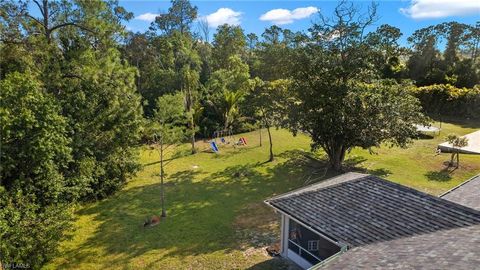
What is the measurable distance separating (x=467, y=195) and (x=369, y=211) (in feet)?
13.5

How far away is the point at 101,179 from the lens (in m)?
18.9

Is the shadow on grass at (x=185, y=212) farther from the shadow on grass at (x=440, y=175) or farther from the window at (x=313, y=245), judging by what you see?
the shadow on grass at (x=440, y=175)

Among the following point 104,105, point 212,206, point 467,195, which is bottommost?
point 212,206

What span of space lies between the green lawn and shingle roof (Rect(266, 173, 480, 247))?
99.3 inches

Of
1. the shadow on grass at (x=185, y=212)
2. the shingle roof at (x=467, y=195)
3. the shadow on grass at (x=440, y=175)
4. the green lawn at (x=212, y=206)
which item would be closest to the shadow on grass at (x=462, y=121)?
the green lawn at (x=212, y=206)

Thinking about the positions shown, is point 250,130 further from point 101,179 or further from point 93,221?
point 93,221

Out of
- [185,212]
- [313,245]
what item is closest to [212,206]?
[185,212]

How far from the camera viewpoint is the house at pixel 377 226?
26.0 feet

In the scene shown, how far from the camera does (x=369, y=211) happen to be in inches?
425

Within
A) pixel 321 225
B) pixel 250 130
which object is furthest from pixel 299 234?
pixel 250 130

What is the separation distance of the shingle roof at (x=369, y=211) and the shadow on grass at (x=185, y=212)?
10.7 ft

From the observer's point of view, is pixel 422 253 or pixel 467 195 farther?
pixel 467 195

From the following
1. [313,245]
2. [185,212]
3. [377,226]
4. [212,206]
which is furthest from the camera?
[212,206]

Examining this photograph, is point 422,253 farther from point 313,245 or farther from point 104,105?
point 104,105
